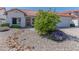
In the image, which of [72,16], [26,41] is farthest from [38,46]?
[72,16]

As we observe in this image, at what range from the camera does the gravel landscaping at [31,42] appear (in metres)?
6.49

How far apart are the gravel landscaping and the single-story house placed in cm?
9

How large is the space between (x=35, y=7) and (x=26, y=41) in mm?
464

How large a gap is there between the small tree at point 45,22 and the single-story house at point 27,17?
7 centimetres

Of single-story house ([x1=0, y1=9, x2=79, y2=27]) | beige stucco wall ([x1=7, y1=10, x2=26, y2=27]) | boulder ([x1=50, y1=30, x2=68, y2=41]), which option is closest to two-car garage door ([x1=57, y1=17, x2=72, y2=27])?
single-story house ([x1=0, y1=9, x2=79, y2=27])

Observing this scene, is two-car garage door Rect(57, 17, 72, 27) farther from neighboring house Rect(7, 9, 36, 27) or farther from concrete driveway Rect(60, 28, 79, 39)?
neighboring house Rect(7, 9, 36, 27)

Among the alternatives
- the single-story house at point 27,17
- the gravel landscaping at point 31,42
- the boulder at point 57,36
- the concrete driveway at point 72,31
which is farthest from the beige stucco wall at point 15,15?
the concrete driveway at point 72,31

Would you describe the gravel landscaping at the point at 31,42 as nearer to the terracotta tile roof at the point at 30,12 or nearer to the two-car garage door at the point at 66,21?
the two-car garage door at the point at 66,21

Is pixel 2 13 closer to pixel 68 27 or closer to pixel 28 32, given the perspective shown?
pixel 28 32

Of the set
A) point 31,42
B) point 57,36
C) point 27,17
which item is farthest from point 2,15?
point 57,36

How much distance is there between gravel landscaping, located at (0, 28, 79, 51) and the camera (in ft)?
21.3

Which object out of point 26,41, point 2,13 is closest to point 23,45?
point 26,41
